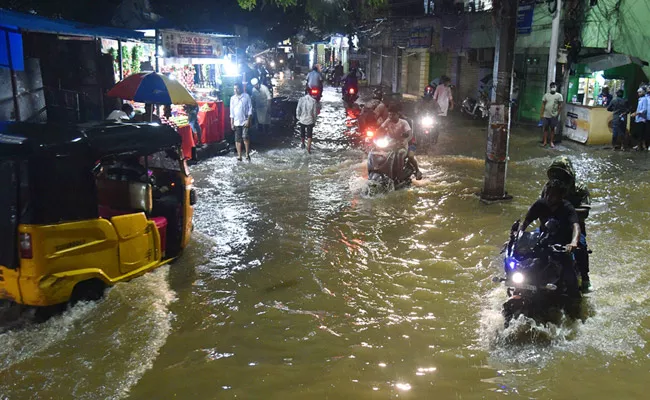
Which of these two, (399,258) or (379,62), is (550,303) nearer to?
(399,258)

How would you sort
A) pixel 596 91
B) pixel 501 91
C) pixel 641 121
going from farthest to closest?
1. pixel 596 91
2. pixel 641 121
3. pixel 501 91

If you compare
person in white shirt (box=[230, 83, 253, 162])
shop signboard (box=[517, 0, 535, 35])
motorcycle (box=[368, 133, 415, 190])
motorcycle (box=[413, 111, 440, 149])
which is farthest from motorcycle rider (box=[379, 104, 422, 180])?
shop signboard (box=[517, 0, 535, 35])

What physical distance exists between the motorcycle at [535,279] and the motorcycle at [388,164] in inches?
223

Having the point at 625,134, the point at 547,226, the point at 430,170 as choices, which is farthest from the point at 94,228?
the point at 625,134

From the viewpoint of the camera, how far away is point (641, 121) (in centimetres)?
1555

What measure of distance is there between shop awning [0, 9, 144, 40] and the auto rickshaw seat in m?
4.05

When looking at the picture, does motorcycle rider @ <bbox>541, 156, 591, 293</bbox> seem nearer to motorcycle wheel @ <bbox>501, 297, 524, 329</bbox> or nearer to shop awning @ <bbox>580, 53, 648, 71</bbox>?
motorcycle wheel @ <bbox>501, 297, 524, 329</bbox>

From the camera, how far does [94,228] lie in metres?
5.79

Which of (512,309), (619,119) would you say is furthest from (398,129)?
(619,119)

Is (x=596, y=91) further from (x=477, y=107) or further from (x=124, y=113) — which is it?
(x=124, y=113)

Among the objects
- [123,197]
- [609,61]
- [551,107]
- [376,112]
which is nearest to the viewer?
[123,197]

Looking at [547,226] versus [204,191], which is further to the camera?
[204,191]

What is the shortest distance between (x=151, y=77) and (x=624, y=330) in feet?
29.4

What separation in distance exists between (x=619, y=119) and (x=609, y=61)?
9.62 feet
